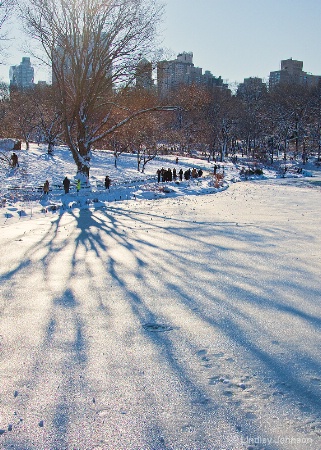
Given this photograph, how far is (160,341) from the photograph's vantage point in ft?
16.9

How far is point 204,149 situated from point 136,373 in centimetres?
6390

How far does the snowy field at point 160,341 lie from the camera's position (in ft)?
11.6

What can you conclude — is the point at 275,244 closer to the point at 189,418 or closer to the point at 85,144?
the point at 189,418

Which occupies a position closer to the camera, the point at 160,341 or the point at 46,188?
the point at 160,341

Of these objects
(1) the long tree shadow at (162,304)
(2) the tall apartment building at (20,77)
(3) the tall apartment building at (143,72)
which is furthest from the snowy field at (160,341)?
(2) the tall apartment building at (20,77)

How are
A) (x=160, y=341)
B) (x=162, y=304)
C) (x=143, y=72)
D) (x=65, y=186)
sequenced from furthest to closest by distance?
(x=143, y=72) → (x=65, y=186) → (x=162, y=304) → (x=160, y=341)

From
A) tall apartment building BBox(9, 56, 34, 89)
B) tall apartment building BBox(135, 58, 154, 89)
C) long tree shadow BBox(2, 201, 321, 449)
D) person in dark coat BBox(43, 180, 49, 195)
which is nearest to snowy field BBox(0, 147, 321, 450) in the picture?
long tree shadow BBox(2, 201, 321, 449)

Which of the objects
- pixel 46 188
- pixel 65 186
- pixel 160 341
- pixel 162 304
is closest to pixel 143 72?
pixel 65 186

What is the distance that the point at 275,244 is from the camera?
35.4 ft

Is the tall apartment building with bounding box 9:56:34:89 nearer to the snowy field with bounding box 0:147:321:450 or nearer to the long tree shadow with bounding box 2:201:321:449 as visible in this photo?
the long tree shadow with bounding box 2:201:321:449

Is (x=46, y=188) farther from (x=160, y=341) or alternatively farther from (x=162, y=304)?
(x=160, y=341)

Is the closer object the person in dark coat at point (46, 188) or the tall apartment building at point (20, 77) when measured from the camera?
the person in dark coat at point (46, 188)

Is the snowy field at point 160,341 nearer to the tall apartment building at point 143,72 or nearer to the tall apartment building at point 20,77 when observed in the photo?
the tall apartment building at point 143,72

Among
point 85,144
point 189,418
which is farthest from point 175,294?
point 85,144
